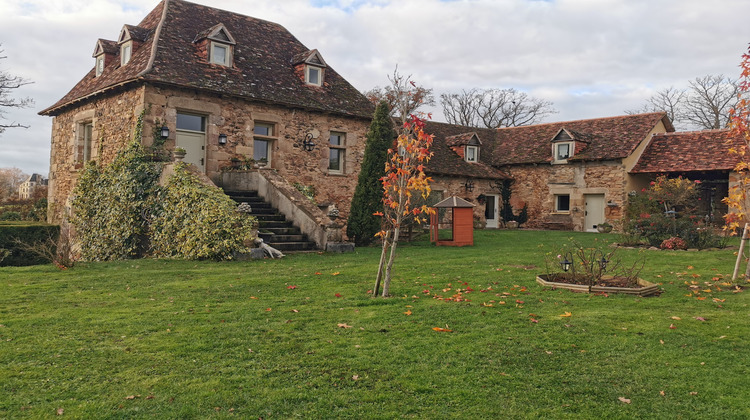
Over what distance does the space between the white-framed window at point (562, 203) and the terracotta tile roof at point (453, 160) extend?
112 inches

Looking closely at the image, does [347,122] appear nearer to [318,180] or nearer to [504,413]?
[318,180]

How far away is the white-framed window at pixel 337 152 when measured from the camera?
19.1 m

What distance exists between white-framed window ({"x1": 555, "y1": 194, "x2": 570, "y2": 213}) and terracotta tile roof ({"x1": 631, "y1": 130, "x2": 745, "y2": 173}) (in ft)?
11.1

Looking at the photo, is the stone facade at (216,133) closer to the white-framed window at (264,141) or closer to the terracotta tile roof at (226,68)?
the white-framed window at (264,141)

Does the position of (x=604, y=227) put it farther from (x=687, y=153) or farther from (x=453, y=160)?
(x=453, y=160)

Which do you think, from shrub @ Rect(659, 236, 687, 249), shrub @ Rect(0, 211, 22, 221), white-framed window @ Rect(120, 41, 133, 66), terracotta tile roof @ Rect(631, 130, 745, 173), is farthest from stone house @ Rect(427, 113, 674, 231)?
shrub @ Rect(0, 211, 22, 221)

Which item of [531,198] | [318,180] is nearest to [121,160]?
[318,180]

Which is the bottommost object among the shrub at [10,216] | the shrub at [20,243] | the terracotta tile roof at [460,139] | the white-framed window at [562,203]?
the shrub at [20,243]

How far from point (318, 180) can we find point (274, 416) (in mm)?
15291

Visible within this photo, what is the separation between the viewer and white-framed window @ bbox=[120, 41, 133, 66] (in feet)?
55.9

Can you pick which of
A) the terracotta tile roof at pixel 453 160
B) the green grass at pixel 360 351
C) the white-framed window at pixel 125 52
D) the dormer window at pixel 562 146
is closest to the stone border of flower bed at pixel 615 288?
the green grass at pixel 360 351

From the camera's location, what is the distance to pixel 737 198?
885 cm

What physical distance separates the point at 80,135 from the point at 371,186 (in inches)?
419

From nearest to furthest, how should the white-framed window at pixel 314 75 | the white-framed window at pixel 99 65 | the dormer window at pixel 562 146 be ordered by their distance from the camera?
the white-framed window at pixel 99 65 < the white-framed window at pixel 314 75 < the dormer window at pixel 562 146
